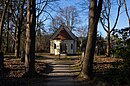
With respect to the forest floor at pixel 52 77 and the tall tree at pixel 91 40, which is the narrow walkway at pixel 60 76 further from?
the tall tree at pixel 91 40

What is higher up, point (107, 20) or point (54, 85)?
point (107, 20)

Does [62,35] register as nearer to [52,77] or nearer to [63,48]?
[63,48]

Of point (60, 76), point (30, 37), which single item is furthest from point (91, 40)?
point (30, 37)

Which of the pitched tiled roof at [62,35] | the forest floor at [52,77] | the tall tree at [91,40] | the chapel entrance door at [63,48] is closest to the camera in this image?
the forest floor at [52,77]

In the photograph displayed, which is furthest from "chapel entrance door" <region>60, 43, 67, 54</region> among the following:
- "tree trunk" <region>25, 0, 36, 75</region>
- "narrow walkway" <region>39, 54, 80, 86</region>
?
"tree trunk" <region>25, 0, 36, 75</region>

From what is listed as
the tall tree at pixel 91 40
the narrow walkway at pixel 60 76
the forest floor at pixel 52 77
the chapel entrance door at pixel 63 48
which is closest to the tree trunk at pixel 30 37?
the forest floor at pixel 52 77

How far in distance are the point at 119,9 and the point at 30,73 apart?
90.1ft

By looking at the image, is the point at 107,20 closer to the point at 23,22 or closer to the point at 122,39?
the point at 23,22

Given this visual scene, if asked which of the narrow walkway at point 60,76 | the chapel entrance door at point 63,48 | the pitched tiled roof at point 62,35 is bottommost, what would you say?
the narrow walkway at point 60,76

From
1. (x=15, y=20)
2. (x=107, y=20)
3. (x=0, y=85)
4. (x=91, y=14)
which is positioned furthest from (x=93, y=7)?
(x=107, y=20)

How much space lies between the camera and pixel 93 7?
17.3 metres

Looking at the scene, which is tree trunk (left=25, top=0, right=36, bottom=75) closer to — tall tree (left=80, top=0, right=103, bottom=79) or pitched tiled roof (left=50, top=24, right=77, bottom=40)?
tall tree (left=80, top=0, right=103, bottom=79)

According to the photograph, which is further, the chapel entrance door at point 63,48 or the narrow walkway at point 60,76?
the chapel entrance door at point 63,48

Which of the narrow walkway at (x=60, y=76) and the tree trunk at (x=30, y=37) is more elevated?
the tree trunk at (x=30, y=37)
